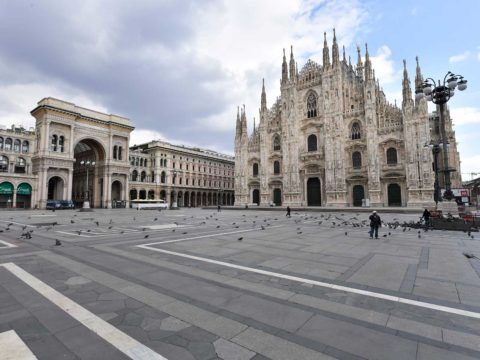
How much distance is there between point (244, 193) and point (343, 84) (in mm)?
26100

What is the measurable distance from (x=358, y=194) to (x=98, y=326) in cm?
4243

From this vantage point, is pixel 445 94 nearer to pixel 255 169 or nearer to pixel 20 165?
pixel 255 169

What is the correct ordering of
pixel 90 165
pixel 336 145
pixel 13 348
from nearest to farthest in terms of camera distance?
pixel 13 348, pixel 336 145, pixel 90 165

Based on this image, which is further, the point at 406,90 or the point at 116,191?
the point at 116,191

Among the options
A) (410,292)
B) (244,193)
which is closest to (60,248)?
(410,292)

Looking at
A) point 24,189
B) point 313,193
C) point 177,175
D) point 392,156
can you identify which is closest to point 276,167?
point 313,193

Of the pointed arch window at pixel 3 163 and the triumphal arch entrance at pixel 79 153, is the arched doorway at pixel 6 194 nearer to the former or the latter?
Answer: the triumphal arch entrance at pixel 79 153

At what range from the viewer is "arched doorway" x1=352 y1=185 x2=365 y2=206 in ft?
132

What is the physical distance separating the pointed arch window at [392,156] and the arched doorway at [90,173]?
1990 inches

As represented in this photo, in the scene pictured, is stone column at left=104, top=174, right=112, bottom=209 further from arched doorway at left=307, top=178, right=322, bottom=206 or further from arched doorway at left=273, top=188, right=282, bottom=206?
arched doorway at left=307, top=178, right=322, bottom=206

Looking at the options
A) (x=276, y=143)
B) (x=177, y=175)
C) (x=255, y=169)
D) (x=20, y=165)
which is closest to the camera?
(x=276, y=143)

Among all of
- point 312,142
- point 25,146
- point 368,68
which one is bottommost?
point 312,142

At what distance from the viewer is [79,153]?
59594mm

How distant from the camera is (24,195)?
46094 millimetres
